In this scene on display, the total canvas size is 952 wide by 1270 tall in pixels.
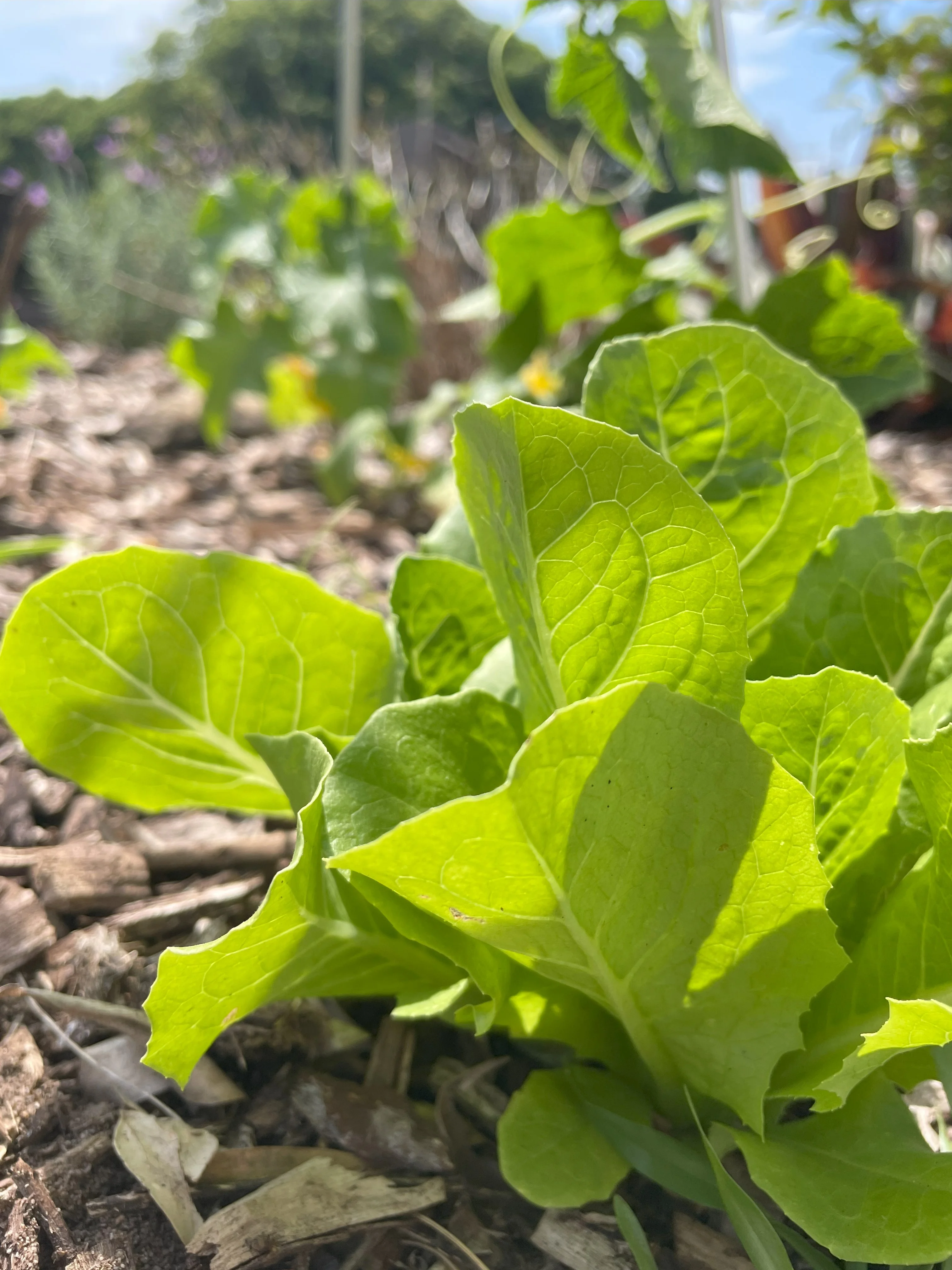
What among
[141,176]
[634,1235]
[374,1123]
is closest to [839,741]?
[634,1235]

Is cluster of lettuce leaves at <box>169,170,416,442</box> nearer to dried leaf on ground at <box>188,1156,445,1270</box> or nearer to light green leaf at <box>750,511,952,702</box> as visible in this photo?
light green leaf at <box>750,511,952,702</box>

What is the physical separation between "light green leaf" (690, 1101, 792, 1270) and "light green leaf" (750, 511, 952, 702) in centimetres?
39

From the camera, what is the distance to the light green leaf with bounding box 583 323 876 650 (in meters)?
0.83

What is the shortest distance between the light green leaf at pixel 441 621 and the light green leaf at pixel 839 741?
27 centimetres

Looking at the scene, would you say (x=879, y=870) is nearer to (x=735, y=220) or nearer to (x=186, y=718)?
(x=186, y=718)

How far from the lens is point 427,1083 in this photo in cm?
94

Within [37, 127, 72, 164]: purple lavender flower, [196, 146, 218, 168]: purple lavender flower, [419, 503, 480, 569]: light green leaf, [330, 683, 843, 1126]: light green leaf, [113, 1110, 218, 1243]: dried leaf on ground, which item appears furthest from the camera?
[196, 146, 218, 168]: purple lavender flower

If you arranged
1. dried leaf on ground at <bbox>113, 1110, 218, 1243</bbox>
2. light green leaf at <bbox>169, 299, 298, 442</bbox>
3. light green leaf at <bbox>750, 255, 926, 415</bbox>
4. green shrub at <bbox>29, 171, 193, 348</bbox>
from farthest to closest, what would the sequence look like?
green shrub at <bbox>29, 171, 193, 348</bbox>
light green leaf at <bbox>169, 299, 298, 442</bbox>
light green leaf at <bbox>750, 255, 926, 415</bbox>
dried leaf on ground at <bbox>113, 1110, 218, 1243</bbox>

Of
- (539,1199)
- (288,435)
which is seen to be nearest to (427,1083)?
(539,1199)

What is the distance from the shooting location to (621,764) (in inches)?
23.2

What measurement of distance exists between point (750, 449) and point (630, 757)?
1.27 feet

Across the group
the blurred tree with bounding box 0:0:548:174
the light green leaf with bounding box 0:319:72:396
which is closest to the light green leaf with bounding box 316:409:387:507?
the light green leaf with bounding box 0:319:72:396

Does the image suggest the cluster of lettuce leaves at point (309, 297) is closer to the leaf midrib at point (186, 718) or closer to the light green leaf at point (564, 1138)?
the leaf midrib at point (186, 718)

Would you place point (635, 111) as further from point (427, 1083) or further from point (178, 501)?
point (178, 501)
